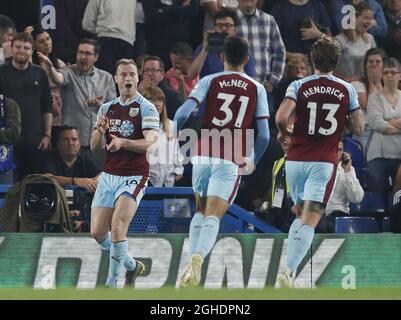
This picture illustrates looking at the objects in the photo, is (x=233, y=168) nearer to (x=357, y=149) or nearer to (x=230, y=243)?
(x=230, y=243)

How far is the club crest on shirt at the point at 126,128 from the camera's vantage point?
12.7 metres

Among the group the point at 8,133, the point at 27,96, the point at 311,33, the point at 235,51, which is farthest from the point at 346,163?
the point at 8,133

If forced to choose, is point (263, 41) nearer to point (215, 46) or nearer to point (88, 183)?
point (215, 46)

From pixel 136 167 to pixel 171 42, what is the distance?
90.3 inches

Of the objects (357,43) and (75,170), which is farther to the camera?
(357,43)

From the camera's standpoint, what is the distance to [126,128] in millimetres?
12711

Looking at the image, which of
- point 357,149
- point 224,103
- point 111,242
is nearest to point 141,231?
point 111,242

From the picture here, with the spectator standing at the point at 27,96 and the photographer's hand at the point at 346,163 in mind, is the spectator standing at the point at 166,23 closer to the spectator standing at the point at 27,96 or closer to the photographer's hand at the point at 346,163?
the spectator standing at the point at 27,96

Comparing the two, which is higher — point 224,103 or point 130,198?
point 224,103

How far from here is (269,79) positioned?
14.3 m

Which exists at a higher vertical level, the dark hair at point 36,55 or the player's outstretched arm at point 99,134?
the dark hair at point 36,55

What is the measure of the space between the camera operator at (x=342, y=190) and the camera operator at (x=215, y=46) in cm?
121

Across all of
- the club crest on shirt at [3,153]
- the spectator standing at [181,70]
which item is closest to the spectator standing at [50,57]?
the club crest on shirt at [3,153]

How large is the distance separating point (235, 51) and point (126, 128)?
48.5 inches
